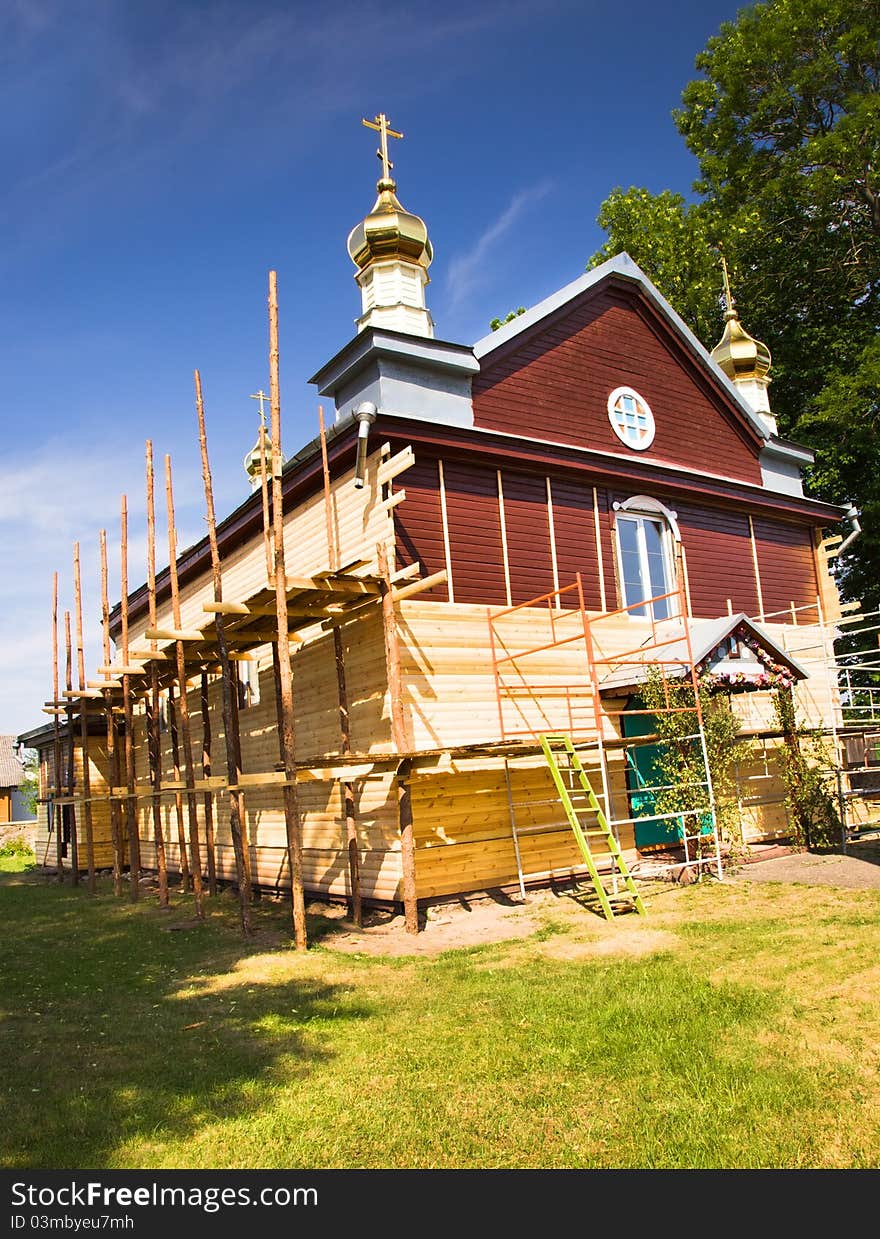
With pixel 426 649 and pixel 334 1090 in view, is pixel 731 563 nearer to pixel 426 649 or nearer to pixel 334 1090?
pixel 426 649

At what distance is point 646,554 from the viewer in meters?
16.2

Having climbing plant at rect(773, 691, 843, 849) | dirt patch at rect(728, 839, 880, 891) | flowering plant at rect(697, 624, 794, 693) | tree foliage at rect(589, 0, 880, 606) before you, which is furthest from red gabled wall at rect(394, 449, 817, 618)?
tree foliage at rect(589, 0, 880, 606)

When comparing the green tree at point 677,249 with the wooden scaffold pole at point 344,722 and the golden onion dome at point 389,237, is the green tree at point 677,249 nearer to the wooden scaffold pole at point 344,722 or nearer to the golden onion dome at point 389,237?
the golden onion dome at point 389,237

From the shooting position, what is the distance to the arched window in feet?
51.6

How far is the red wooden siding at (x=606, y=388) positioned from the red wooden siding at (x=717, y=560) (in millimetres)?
907

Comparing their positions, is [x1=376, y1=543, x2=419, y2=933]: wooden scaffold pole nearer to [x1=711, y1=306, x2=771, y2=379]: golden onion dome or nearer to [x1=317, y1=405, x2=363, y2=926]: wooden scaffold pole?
[x1=317, y1=405, x2=363, y2=926]: wooden scaffold pole

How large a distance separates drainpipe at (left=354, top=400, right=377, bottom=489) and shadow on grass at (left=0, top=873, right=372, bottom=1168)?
6.28 m

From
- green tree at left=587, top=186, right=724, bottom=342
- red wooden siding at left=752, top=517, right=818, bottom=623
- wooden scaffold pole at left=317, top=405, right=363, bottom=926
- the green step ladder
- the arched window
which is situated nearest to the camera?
the green step ladder

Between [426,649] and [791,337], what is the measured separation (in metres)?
23.3

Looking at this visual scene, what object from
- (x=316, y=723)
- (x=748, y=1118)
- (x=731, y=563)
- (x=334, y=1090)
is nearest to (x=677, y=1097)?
(x=748, y=1118)

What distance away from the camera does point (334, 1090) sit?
5.80 metres

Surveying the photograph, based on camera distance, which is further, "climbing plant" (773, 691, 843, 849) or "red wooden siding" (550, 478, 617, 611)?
"red wooden siding" (550, 478, 617, 611)

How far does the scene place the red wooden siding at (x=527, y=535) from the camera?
14.1 meters

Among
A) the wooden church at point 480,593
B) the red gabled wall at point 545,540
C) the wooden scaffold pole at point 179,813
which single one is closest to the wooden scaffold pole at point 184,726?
the wooden church at point 480,593
